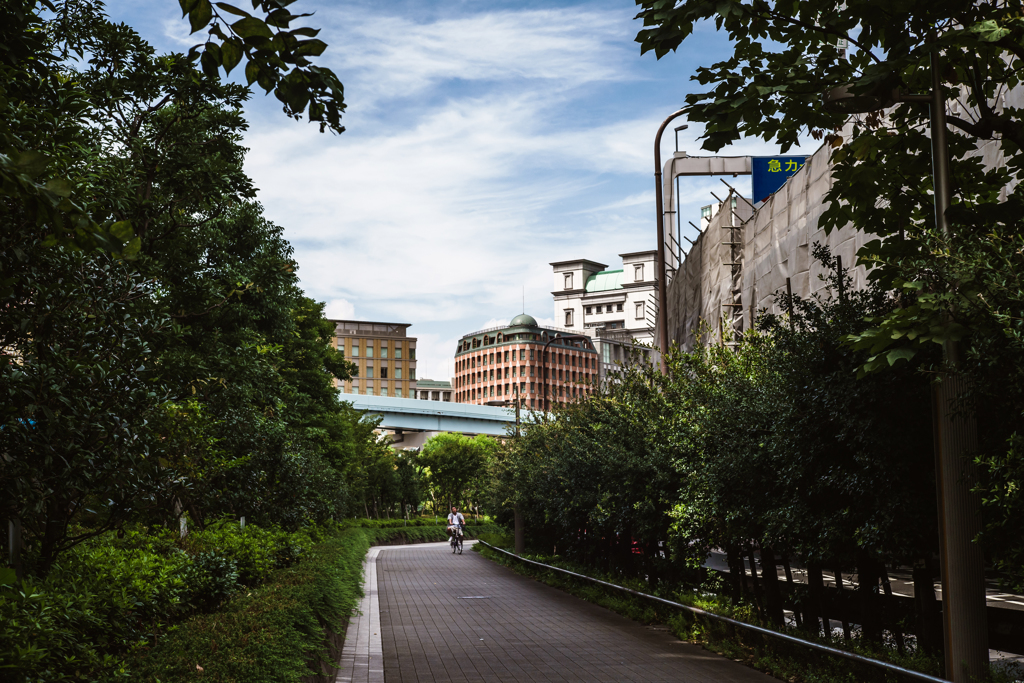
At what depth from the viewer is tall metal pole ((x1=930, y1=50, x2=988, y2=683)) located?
22.7 ft

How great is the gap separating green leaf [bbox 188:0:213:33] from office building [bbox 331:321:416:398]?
155 m

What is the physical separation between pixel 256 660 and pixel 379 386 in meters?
154

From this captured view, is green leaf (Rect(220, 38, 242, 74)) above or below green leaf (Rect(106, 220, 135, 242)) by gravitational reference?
above

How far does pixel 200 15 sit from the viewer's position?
9.90ft

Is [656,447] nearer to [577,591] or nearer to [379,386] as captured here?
[577,591]

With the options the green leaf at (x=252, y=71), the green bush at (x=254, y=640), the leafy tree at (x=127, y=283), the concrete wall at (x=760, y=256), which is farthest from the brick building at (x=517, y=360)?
the green leaf at (x=252, y=71)

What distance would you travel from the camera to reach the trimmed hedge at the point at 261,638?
6.55 meters

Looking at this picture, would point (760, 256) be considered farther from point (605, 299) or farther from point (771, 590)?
point (605, 299)

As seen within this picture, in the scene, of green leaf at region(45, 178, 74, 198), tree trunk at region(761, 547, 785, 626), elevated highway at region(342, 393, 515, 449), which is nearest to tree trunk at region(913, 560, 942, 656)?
tree trunk at region(761, 547, 785, 626)

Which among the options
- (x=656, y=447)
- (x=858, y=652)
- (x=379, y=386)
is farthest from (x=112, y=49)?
(x=379, y=386)

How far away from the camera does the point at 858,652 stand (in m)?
8.92

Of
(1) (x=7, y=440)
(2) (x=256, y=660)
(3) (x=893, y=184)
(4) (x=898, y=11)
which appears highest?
(4) (x=898, y=11)

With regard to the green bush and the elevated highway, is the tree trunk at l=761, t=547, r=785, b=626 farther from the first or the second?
the elevated highway

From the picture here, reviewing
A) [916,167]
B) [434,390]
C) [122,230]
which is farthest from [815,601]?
[434,390]
